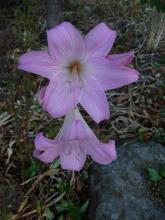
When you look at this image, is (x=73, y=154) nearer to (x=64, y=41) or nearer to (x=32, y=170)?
(x=64, y=41)

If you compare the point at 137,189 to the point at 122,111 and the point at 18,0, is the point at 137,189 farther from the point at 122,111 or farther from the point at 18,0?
the point at 18,0

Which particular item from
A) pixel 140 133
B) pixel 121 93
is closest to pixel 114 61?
pixel 140 133

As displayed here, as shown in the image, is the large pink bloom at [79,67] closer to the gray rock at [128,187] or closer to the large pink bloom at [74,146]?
the large pink bloom at [74,146]

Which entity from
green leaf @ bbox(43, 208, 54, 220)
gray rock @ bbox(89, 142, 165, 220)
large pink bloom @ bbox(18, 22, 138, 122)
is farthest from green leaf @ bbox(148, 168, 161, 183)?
large pink bloom @ bbox(18, 22, 138, 122)

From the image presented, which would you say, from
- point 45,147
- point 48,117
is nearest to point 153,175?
point 48,117

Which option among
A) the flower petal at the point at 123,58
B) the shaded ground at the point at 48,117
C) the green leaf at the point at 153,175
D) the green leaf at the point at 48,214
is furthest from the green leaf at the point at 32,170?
the flower petal at the point at 123,58
